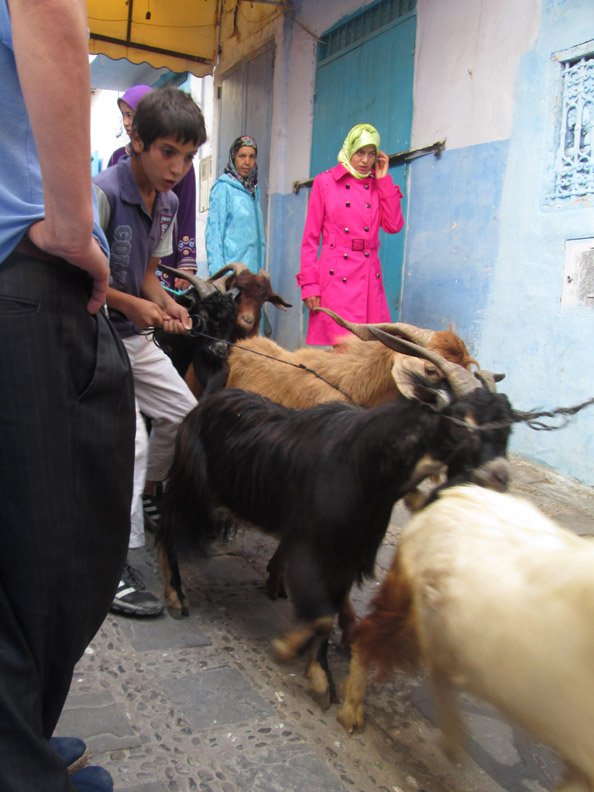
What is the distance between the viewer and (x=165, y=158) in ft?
9.45

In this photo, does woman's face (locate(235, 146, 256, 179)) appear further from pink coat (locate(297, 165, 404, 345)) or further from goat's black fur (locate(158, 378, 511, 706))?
goat's black fur (locate(158, 378, 511, 706))

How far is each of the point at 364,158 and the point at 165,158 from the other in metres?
3.38

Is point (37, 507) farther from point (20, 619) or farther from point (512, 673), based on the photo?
point (512, 673)

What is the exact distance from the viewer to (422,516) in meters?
1.88

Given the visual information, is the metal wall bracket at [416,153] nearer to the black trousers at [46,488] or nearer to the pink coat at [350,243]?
the pink coat at [350,243]

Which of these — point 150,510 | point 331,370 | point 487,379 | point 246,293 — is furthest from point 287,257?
point 487,379

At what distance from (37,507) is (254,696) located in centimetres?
159

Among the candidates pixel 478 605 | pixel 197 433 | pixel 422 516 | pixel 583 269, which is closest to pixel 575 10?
pixel 583 269

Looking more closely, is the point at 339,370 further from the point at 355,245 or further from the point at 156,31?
the point at 156,31

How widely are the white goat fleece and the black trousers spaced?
2.72 feet

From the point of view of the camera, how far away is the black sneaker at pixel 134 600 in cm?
329

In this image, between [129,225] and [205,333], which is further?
[205,333]

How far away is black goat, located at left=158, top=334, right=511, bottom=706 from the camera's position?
8.18 ft

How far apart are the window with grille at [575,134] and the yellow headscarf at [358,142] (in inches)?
58.6
